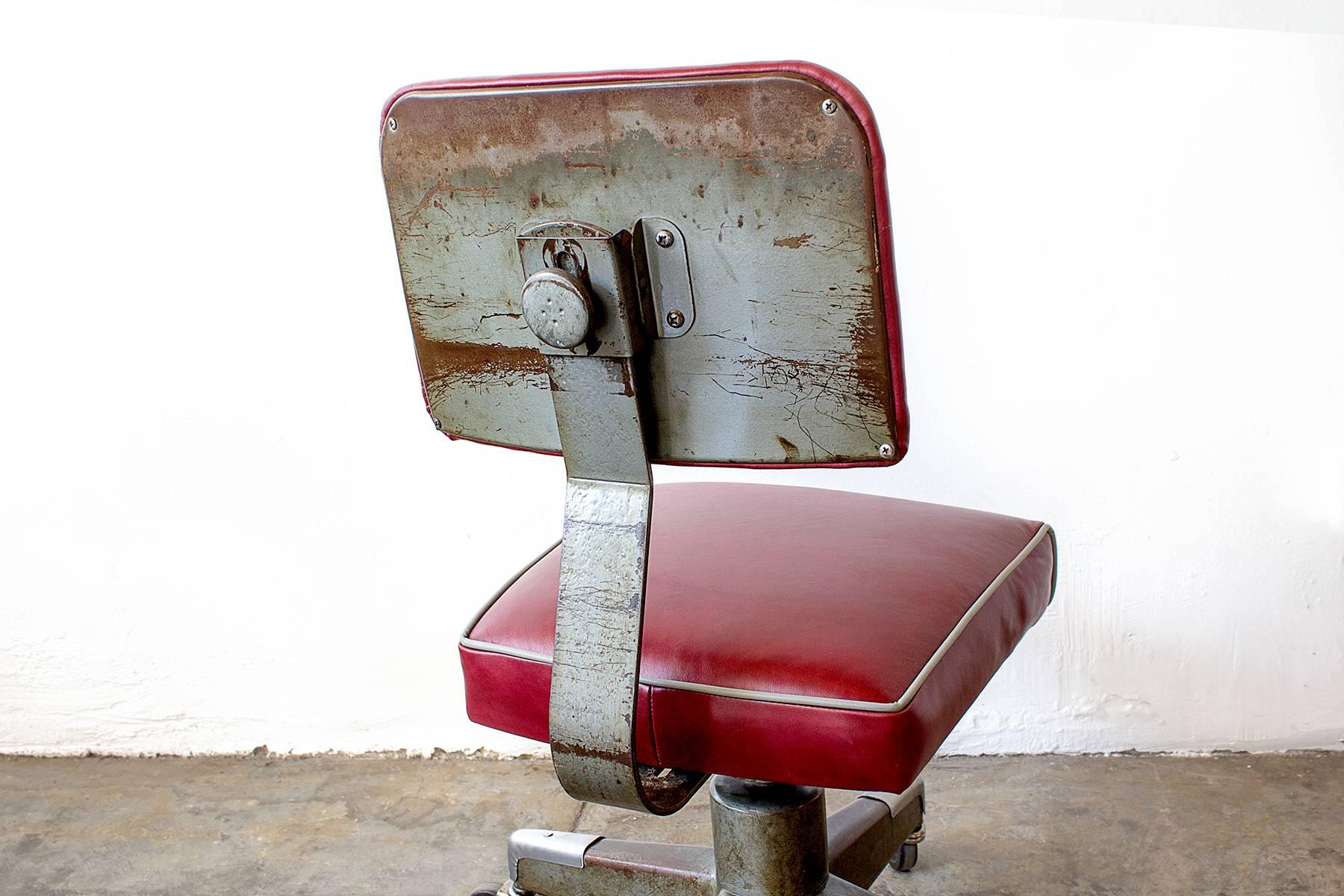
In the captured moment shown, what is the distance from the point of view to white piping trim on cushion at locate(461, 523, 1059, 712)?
0.90 meters

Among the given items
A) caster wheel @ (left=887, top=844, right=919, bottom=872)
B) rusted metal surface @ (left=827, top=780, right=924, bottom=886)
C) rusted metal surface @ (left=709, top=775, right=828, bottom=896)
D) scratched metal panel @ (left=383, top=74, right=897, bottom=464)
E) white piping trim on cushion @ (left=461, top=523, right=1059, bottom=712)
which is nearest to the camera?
scratched metal panel @ (left=383, top=74, right=897, bottom=464)

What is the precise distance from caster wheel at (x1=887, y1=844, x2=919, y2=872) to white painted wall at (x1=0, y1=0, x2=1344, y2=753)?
1.11 ft

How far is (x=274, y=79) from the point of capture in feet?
5.69

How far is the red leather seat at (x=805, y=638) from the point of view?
2.99 feet

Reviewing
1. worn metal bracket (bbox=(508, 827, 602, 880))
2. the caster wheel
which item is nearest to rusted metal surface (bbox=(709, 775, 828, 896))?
A: worn metal bracket (bbox=(508, 827, 602, 880))

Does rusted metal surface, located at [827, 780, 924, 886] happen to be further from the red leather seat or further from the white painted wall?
the white painted wall

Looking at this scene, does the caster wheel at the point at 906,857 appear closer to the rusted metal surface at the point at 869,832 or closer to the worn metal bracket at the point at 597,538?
the rusted metal surface at the point at 869,832

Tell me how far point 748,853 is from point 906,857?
448mm

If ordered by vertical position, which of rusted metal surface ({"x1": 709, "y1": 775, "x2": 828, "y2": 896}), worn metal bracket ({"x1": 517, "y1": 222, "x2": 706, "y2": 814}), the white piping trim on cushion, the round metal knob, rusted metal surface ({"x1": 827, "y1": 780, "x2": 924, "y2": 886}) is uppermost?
the round metal knob

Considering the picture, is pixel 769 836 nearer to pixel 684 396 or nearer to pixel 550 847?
pixel 550 847

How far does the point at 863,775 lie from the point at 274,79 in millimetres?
1291

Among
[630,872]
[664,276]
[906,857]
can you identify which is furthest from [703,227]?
[906,857]

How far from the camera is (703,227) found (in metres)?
0.81

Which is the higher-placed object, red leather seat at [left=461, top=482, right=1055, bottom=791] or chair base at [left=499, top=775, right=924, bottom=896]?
red leather seat at [left=461, top=482, right=1055, bottom=791]
